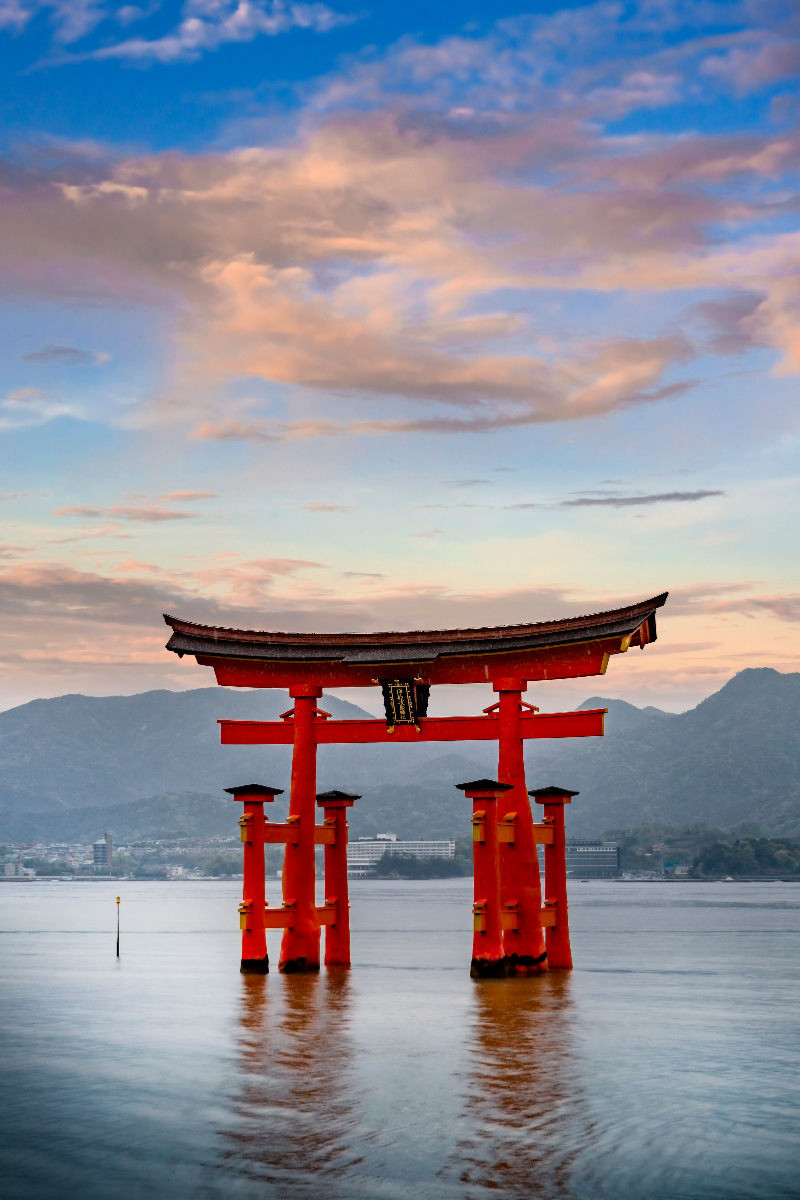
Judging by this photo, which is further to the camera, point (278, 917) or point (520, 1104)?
point (278, 917)

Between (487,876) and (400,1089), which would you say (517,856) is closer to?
(487,876)

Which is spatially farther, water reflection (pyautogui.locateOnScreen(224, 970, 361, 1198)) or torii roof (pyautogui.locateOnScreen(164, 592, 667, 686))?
torii roof (pyautogui.locateOnScreen(164, 592, 667, 686))

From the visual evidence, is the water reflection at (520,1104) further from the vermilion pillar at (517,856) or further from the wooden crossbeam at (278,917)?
the wooden crossbeam at (278,917)

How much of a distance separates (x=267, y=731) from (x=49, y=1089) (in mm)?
13043

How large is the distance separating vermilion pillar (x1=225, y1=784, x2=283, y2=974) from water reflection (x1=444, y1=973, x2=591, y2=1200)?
18.4 ft

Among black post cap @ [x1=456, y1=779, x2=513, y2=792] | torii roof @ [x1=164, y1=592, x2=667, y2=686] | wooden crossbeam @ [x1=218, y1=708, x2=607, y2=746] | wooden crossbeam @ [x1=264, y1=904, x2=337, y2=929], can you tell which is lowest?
wooden crossbeam @ [x1=264, y1=904, x2=337, y2=929]

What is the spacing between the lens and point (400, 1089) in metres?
16.5

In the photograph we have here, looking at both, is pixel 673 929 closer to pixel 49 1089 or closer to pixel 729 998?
pixel 729 998

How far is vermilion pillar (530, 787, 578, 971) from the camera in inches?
1150

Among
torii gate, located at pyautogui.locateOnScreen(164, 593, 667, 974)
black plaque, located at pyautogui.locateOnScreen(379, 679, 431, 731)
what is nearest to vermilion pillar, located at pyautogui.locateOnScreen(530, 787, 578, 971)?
torii gate, located at pyautogui.locateOnScreen(164, 593, 667, 974)

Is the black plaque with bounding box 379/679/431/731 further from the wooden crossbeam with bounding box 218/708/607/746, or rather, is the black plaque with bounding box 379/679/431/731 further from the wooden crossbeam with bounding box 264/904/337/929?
the wooden crossbeam with bounding box 264/904/337/929

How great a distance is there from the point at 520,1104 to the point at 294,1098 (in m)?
2.76

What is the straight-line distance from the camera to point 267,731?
30062 millimetres

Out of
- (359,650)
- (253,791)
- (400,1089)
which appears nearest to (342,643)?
(359,650)
